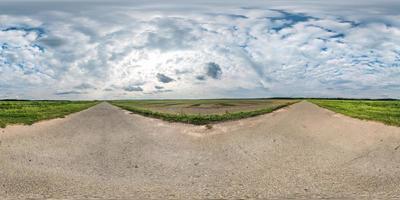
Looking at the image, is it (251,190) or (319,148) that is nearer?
(251,190)

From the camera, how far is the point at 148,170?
15117 mm

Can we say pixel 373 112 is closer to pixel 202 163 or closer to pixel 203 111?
pixel 203 111

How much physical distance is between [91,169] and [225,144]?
7.38 m

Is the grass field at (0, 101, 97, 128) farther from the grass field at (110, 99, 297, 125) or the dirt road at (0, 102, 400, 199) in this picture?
the grass field at (110, 99, 297, 125)

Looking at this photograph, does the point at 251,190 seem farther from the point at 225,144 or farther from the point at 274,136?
the point at 274,136

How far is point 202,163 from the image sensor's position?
16.5 meters

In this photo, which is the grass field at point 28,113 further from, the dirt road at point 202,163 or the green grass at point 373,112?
the green grass at point 373,112

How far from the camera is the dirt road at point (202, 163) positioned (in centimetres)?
1217

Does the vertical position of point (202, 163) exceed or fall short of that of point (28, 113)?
it falls short

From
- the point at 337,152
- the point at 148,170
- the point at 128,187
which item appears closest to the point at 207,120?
the point at 337,152

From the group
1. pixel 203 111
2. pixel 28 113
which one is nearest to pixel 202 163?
pixel 28 113

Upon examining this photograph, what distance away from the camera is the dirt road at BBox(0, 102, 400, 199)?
39.9 feet

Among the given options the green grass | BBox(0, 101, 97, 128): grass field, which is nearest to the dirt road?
the green grass

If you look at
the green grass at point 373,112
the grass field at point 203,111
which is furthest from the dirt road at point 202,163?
the grass field at point 203,111
